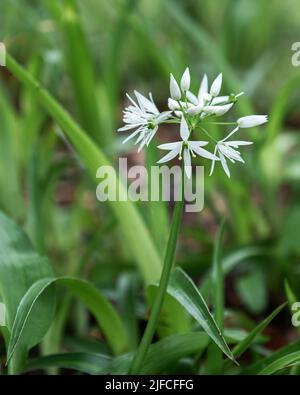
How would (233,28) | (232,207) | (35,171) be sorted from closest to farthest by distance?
1. (35,171)
2. (232,207)
3. (233,28)

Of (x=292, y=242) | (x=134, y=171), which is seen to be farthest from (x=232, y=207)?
(x=134, y=171)

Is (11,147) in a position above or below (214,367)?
above

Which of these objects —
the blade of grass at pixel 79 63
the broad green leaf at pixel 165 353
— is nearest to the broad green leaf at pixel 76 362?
the broad green leaf at pixel 165 353

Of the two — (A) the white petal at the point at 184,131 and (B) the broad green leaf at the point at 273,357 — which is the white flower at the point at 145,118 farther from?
(B) the broad green leaf at the point at 273,357

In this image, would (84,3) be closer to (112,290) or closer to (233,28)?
(233,28)

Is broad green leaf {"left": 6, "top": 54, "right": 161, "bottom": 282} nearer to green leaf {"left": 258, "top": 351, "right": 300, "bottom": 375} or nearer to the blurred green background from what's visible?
the blurred green background

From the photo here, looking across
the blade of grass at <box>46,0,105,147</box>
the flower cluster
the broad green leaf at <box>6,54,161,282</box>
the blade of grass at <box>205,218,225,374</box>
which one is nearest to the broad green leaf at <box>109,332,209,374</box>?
the blade of grass at <box>205,218,225,374</box>

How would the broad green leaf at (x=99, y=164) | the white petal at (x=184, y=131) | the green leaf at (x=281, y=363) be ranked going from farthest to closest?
the broad green leaf at (x=99, y=164)
the green leaf at (x=281, y=363)
the white petal at (x=184, y=131)
